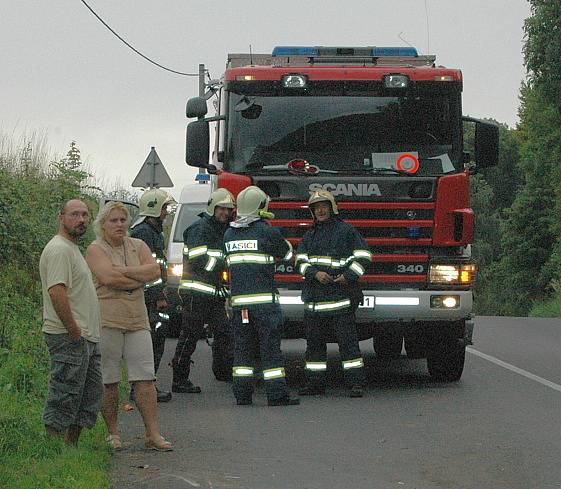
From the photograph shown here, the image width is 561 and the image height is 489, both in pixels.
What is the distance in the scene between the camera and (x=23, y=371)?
11.4m

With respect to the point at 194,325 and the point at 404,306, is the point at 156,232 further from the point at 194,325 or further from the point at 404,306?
the point at 404,306

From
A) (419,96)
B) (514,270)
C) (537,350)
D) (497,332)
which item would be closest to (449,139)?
(419,96)

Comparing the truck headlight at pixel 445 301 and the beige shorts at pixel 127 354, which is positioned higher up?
the truck headlight at pixel 445 301

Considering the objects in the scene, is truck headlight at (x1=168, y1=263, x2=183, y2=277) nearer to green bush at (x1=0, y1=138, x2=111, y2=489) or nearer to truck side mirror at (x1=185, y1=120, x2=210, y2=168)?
green bush at (x1=0, y1=138, x2=111, y2=489)

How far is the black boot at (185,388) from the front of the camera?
12844 millimetres

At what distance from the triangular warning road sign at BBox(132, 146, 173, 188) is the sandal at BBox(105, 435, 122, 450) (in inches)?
536

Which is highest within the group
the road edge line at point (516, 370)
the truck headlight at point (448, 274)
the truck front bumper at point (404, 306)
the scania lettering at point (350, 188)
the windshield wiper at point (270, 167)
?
the windshield wiper at point (270, 167)

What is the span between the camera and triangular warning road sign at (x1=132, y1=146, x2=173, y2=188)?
22.7 meters

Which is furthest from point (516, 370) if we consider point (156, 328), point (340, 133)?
point (156, 328)

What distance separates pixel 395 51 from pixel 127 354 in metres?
6.11

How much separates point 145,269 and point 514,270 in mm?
68478

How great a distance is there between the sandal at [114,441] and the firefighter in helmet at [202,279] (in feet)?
11.4

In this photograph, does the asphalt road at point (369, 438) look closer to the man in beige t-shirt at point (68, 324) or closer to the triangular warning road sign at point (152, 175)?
the man in beige t-shirt at point (68, 324)

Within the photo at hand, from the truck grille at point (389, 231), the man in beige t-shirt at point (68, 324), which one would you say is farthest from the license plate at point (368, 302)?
the man in beige t-shirt at point (68, 324)
